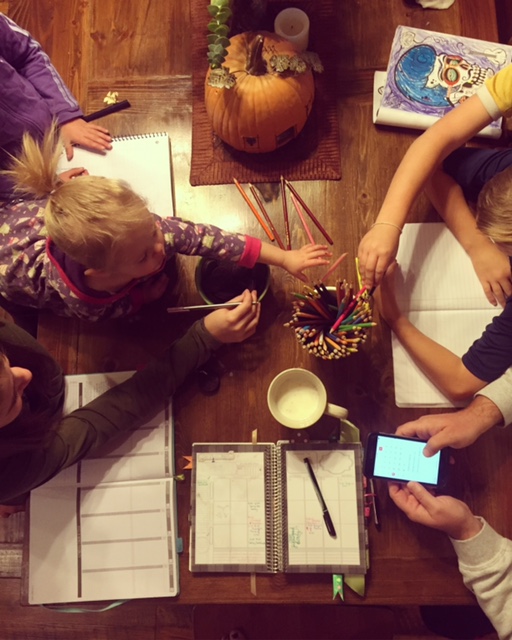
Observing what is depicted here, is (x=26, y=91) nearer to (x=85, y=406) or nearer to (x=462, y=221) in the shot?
(x=85, y=406)

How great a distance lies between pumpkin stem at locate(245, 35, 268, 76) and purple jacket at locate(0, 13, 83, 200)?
38 cm

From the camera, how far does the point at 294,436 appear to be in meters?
0.86

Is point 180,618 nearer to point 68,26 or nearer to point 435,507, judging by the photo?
point 435,507

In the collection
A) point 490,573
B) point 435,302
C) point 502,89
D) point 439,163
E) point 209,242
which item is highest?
point 502,89

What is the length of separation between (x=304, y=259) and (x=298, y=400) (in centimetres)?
24

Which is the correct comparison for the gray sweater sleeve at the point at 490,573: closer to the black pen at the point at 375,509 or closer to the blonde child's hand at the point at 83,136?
the black pen at the point at 375,509

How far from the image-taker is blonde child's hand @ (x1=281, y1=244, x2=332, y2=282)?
86 cm

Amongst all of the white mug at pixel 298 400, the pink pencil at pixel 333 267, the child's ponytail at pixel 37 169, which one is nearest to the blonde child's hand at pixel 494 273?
the pink pencil at pixel 333 267

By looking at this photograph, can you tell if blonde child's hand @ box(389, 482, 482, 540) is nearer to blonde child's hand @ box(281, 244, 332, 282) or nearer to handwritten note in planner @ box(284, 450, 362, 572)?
handwritten note in planner @ box(284, 450, 362, 572)

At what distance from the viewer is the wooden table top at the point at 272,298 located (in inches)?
32.0

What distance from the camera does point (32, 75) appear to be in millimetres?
1047

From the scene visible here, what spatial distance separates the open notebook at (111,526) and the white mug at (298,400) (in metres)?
0.20

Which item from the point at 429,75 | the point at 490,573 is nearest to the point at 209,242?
the point at 429,75

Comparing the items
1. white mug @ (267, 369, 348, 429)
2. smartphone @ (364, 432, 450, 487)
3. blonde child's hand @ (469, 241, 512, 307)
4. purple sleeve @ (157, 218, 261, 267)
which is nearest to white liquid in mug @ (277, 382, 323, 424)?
white mug @ (267, 369, 348, 429)
